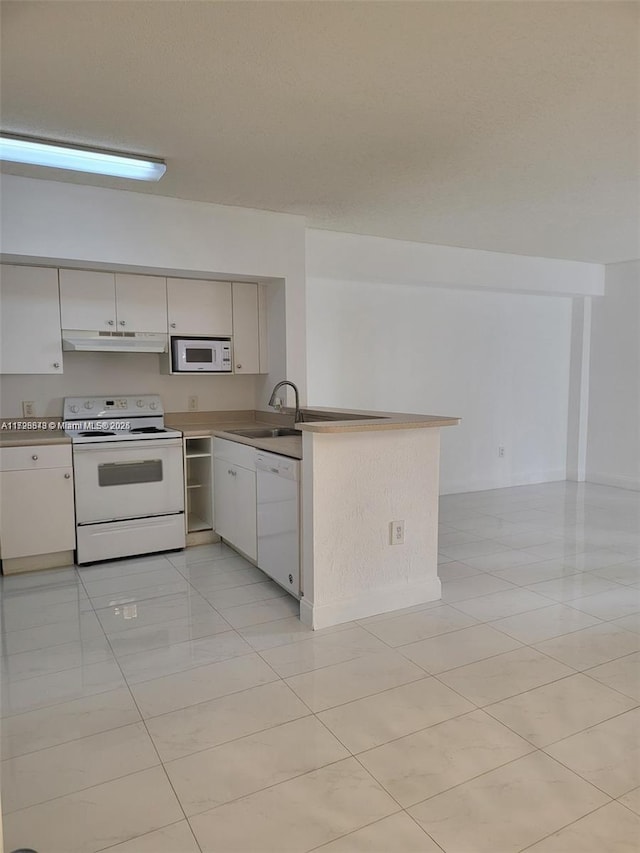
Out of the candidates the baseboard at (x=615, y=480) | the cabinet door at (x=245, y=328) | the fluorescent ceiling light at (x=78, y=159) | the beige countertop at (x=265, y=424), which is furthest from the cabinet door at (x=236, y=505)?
the baseboard at (x=615, y=480)

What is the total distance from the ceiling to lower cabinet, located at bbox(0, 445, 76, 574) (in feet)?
5.67

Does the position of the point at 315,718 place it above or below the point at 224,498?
below

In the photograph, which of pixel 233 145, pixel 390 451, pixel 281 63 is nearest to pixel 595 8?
pixel 281 63

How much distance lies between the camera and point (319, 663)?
8.20 ft

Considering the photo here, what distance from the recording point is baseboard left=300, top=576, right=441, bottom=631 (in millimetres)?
2855

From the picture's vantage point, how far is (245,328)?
14.8ft

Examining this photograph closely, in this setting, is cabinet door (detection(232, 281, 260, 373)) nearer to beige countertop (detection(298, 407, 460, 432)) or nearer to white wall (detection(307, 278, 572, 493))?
white wall (detection(307, 278, 572, 493))

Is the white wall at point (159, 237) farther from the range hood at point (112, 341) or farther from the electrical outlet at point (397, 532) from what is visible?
the electrical outlet at point (397, 532)

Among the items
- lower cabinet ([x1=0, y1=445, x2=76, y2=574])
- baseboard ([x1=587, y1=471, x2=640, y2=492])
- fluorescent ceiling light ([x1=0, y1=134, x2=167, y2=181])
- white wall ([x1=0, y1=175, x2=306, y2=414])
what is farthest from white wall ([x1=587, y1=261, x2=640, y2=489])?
lower cabinet ([x1=0, y1=445, x2=76, y2=574])

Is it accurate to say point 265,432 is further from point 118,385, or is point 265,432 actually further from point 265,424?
point 118,385

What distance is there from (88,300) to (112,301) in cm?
16

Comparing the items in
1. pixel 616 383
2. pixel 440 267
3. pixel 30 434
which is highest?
pixel 440 267

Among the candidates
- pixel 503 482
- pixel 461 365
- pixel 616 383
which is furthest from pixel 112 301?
pixel 616 383

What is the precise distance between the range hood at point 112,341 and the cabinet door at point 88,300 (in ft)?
0.14
